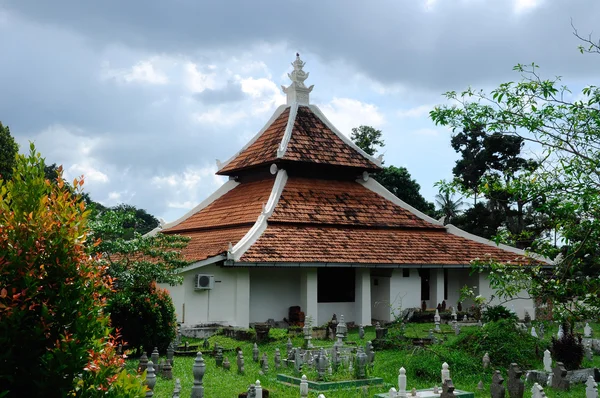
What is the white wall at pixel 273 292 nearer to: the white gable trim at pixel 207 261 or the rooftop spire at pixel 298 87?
the white gable trim at pixel 207 261

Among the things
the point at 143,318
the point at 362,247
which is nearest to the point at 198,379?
the point at 143,318

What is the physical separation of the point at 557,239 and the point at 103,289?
7.00 metres

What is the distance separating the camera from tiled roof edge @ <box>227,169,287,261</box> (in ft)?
74.7

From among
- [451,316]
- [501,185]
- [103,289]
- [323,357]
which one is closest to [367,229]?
[451,316]

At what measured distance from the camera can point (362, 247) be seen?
1021 inches

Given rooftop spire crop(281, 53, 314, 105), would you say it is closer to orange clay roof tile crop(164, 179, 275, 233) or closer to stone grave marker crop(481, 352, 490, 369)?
orange clay roof tile crop(164, 179, 275, 233)

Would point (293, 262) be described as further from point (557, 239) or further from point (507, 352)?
point (557, 239)

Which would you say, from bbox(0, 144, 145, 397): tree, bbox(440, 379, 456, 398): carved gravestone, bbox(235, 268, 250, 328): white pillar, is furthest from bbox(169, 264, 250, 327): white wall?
bbox(0, 144, 145, 397): tree

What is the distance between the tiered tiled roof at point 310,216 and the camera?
2456 centimetres

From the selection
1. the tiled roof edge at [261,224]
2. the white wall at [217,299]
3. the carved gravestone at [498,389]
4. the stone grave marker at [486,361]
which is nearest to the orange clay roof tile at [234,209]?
the tiled roof edge at [261,224]

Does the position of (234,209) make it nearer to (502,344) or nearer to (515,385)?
(502,344)

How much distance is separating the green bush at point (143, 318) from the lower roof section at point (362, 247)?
631 cm

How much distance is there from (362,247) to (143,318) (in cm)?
1135

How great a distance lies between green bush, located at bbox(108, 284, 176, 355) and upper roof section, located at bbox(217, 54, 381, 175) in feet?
38.7
